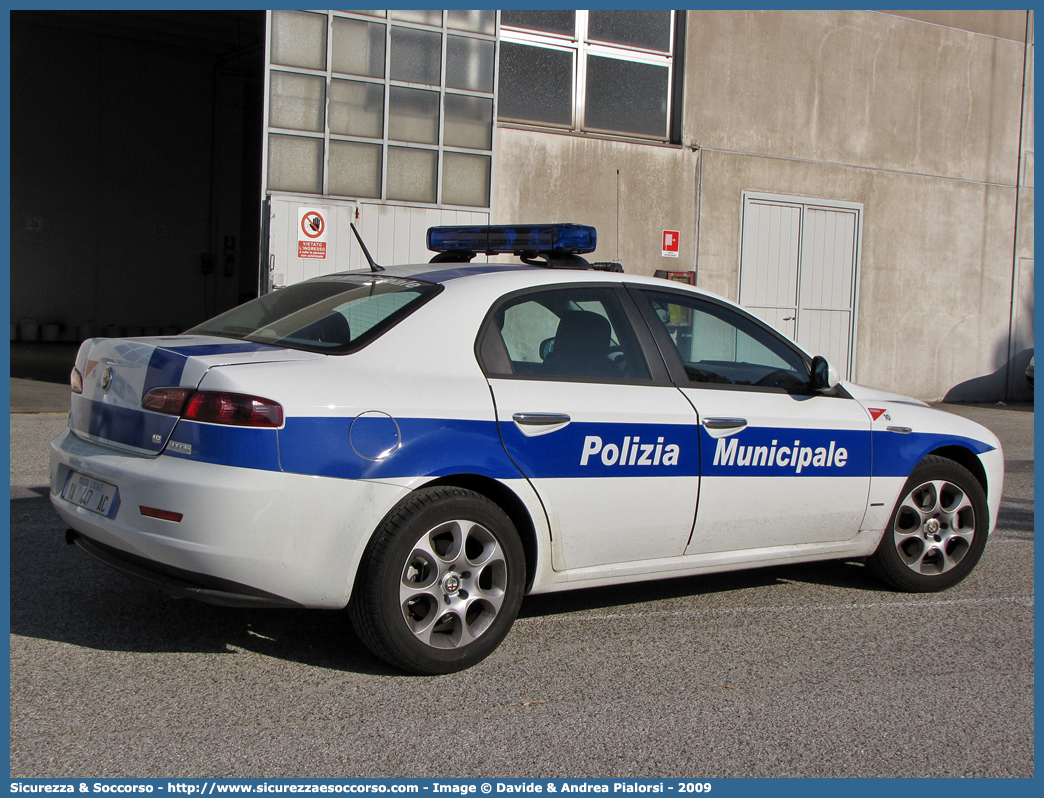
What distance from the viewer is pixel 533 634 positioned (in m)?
4.44

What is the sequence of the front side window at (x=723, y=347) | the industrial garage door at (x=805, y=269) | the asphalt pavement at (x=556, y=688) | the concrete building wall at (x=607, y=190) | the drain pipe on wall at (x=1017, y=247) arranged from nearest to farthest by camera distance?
1. the asphalt pavement at (x=556, y=688)
2. the front side window at (x=723, y=347)
3. the concrete building wall at (x=607, y=190)
4. the industrial garage door at (x=805, y=269)
5. the drain pipe on wall at (x=1017, y=247)

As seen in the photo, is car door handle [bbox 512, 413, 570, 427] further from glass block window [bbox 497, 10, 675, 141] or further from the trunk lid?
glass block window [bbox 497, 10, 675, 141]

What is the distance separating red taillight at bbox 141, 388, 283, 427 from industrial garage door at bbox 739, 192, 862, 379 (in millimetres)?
11861

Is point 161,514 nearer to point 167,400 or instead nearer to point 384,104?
point 167,400

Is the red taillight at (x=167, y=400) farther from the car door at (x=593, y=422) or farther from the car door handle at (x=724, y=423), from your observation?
the car door handle at (x=724, y=423)

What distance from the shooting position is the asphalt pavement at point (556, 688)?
10.5ft

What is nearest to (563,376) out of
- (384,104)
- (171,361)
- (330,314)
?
(330,314)

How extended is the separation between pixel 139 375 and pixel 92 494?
488mm

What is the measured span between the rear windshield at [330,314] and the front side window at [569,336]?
1.22ft

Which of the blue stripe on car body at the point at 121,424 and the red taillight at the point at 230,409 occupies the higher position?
the red taillight at the point at 230,409

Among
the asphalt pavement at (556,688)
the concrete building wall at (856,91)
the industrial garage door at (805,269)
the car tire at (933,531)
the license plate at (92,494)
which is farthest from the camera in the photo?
the industrial garage door at (805,269)

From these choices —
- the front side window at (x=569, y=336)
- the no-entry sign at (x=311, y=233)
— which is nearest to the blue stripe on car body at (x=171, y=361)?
the front side window at (x=569, y=336)
